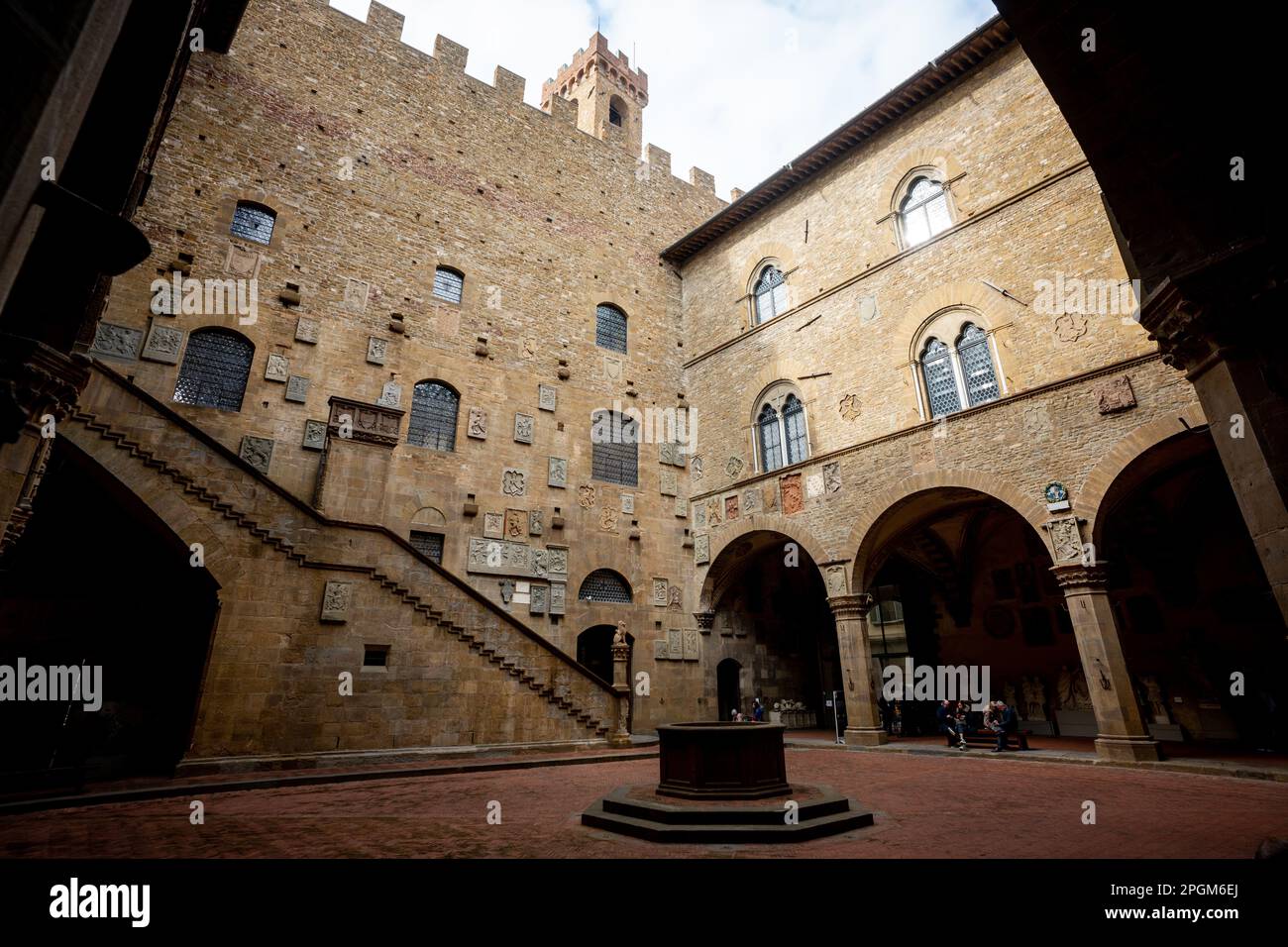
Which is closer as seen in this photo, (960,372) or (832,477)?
(960,372)

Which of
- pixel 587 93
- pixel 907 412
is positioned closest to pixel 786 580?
pixel 907 412

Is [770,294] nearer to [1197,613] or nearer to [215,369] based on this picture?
[1197,613]

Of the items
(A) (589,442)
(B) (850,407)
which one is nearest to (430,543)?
(A) (589,442)

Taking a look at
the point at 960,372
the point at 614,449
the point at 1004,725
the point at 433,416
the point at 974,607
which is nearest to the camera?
the point at 1004,725

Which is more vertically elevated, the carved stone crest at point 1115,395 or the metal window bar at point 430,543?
the carved stone crest at point 1115,395

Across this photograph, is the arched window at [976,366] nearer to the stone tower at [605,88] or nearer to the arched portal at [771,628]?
the arched portal at [771,628]

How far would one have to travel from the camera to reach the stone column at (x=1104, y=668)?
951cm

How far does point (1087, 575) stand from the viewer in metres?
10.2

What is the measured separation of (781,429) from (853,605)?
5.05 m

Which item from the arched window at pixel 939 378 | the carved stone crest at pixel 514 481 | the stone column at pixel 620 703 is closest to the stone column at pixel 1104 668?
the arched window at pixel 939 378

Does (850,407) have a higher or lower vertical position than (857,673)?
higher

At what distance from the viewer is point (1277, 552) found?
12.4ft
